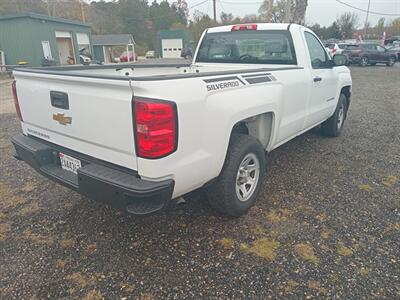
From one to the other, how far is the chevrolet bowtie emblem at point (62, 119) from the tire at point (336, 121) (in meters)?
4.67

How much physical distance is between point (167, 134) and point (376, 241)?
7.16 feet

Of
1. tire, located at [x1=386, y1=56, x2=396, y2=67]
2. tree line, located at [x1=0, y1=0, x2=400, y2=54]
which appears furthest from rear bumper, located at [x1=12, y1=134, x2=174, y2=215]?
tree line, located at [x1=0, y1=0, x2=400, y2=54]

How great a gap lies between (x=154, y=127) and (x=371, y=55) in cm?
2627

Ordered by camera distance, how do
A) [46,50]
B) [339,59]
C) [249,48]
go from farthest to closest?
[46,50] → [339,59] → [249,48]

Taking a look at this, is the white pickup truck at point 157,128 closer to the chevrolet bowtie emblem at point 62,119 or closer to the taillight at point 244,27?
the chevrolet bowtie emblem at point 62,119

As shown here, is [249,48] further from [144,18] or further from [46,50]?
[144,18]

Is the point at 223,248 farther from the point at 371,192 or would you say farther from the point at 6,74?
the point at 6,74

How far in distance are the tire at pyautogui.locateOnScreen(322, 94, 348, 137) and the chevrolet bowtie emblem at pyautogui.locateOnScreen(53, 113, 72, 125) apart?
467cm

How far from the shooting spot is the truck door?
4344 millimetres

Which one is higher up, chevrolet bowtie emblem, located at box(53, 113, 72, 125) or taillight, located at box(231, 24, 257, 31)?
taillight, located at box(231, 24, 257, 31)

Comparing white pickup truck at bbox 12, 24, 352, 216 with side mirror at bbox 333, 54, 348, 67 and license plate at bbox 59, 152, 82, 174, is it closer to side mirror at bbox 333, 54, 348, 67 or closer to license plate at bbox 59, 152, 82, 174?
license plate at bbox 59, 152, 82, 174

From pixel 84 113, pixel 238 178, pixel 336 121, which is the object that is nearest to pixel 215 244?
pixel 238 178

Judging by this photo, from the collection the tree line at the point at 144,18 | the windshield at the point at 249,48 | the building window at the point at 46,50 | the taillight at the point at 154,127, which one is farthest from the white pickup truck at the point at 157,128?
the tree line at the point at 144,18

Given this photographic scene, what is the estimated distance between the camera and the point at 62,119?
2.63 m
